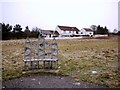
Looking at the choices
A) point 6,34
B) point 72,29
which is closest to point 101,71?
point 6,34

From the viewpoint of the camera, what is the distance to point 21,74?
31.2 feet

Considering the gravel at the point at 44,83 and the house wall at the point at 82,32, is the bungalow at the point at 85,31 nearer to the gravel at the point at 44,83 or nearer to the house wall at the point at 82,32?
the house wall at the point at 82,32

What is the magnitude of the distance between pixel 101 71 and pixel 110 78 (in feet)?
4.51

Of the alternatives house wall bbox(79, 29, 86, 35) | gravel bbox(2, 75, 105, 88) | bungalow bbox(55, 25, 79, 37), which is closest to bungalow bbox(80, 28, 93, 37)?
house wall bbox(79, 29, 86, 35)

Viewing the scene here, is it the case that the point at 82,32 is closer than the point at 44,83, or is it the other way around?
the point at 44,83

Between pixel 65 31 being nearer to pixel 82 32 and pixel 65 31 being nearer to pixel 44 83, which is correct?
pixel 82 32

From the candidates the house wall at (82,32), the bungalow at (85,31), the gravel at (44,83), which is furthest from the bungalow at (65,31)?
the gravel at (44,83)

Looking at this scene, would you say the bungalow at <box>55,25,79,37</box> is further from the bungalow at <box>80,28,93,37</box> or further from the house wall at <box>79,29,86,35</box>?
the bungalow at <box>80,28,93,37</box>

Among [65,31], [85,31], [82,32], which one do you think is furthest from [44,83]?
[82,32]

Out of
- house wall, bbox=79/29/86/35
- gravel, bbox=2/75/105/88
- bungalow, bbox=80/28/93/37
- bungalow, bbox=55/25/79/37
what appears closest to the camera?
gravel, bbox=2/75/105/88

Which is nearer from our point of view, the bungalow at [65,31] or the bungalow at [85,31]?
the bungalow at [65,31]

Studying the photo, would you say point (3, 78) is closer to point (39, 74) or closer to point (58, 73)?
point (39, 74)

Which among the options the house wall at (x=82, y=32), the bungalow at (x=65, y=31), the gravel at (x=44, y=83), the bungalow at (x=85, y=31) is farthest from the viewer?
the house wall at (x=82, y=32)

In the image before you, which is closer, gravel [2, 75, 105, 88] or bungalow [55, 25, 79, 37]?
gravel [2, 75, 105, 88]
